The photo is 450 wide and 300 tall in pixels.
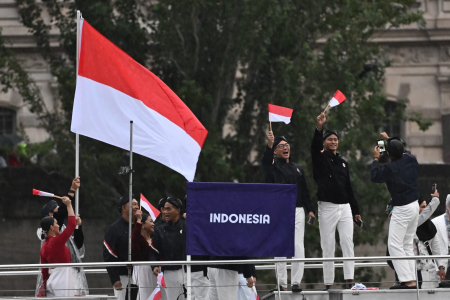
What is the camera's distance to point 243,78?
82.9ft

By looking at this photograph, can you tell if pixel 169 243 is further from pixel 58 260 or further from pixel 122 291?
pixel 58 260

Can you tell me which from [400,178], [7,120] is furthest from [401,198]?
[7,120]

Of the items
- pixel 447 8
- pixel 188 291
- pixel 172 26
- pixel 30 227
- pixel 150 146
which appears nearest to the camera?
pixel 188 291

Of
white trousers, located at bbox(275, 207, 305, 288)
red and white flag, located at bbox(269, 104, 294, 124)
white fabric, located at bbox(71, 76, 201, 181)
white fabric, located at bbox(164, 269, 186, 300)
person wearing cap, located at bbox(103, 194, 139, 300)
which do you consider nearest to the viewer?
white fabric, located at bbox(164, 269, 186, 300)

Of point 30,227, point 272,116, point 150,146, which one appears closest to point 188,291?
point 150,146

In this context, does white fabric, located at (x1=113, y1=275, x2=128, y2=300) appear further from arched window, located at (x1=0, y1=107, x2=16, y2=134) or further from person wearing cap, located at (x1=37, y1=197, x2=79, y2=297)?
arched window, located at (x1=0, y1=107, x2=16, y2=134)

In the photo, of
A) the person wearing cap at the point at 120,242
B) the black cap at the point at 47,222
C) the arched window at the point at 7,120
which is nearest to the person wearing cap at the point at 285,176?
the person wearing cap at the point at 120,242

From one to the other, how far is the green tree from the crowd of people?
7847 mm

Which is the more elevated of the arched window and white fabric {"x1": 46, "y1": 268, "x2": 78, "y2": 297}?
the arched window

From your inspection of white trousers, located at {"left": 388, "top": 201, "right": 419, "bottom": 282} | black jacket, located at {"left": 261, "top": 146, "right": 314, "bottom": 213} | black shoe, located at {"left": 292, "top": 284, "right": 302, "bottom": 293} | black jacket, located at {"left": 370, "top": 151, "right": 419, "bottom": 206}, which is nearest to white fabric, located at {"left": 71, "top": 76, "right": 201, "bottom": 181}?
black jacket, located at {"left": 261, "top": 146, "right": 314, "bottom": 213}

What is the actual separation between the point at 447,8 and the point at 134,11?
35.2 ft

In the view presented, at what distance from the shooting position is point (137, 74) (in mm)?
15828

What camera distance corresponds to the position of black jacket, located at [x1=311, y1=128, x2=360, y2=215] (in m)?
15.1

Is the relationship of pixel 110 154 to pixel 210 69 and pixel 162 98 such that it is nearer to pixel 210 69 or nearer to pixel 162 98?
pixel 210 69
